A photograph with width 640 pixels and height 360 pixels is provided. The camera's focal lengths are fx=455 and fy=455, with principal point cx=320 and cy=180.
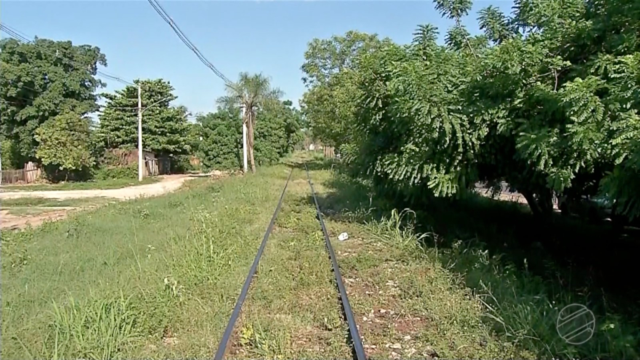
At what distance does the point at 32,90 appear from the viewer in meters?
33.9

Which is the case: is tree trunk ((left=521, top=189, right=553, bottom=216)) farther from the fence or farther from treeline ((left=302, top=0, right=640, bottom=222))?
the fence

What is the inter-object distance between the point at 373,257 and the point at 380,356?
3.25 meters

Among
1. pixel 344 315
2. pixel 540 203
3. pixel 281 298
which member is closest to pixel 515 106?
pixel 344 315

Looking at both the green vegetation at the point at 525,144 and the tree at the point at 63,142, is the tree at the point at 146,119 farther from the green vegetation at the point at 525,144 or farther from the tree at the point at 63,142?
the green vegetation at the point at 525,144

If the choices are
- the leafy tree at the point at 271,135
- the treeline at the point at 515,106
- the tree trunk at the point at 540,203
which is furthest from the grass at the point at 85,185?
the tree trunk at the point at 540,203

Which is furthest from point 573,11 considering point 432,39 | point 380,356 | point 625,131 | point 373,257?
point 380,356

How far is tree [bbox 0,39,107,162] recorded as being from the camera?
33.2 metres

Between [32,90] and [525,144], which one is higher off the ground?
[32,90]

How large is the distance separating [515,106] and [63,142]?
1326 inches

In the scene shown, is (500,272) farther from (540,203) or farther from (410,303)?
(540,203)

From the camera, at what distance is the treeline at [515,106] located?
15.4 feet

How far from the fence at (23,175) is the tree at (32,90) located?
890 millimetres

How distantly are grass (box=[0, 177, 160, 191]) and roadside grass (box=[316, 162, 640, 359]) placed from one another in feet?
77.4

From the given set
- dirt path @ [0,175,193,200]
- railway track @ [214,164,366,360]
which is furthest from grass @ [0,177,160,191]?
railway track @ [214,164,366,360]
